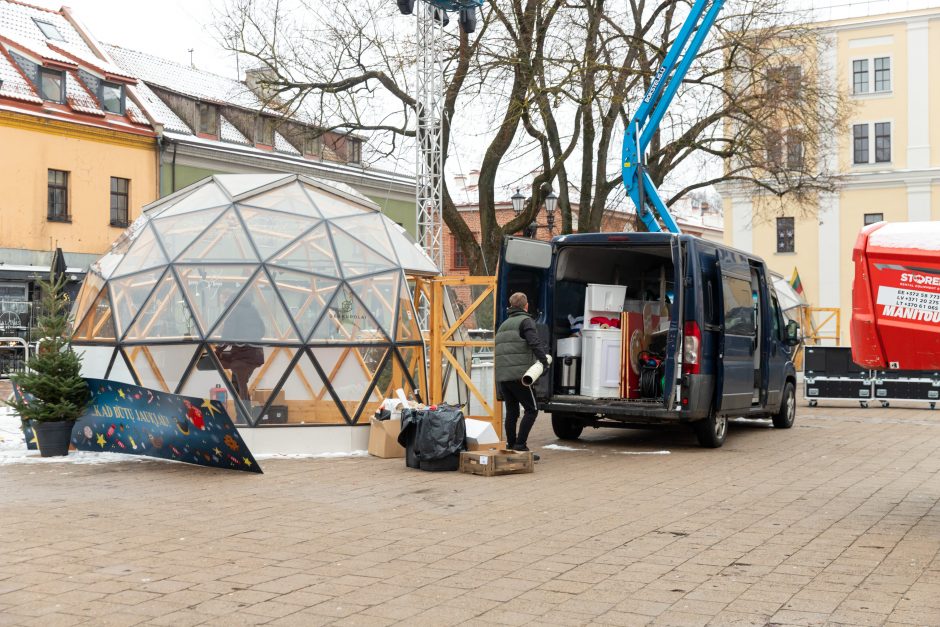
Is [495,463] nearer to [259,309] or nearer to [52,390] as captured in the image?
[259,309]

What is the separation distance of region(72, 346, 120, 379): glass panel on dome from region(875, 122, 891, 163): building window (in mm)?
43110

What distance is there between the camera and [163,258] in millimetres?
13094

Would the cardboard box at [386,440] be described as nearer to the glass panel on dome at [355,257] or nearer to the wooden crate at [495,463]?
the wooden crate at [495,463]

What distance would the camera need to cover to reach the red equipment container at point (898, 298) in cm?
791

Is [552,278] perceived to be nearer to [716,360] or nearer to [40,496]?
[716,360]

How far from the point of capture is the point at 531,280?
13.4 metres

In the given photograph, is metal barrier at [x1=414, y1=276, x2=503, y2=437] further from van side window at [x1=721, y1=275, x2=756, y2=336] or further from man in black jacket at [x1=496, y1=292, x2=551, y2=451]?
van side window at [x1=721, y1=275, x2=756, y2=336]

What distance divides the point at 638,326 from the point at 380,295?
126 inches

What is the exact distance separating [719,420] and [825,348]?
9.21m

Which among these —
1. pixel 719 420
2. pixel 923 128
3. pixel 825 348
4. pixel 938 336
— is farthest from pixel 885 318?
pixel 923 128

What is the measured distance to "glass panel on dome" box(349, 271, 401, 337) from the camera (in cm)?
1330

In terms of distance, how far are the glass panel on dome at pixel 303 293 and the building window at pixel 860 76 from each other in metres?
41.8

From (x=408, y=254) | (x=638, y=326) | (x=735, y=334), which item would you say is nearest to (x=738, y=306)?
(x=735, y=334)

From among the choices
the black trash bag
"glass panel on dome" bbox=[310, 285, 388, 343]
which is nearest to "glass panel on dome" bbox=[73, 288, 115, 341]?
"glass panel on dome" bbox=[310, 285, 388, 343]
